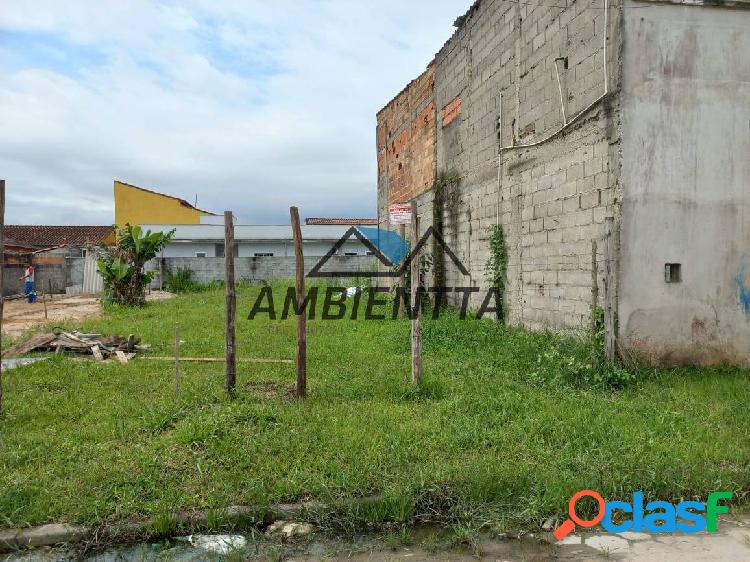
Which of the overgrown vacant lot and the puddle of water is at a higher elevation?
the overgrown vacant lot

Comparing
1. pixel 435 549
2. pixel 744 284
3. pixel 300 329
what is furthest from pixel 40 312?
pixel 744 284

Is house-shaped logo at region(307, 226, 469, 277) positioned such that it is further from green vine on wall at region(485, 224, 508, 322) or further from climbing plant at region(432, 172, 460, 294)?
green vine on wall at region(485, 224, 508, 322)

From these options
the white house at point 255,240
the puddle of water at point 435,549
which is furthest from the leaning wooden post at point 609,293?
the white house at point 255,240

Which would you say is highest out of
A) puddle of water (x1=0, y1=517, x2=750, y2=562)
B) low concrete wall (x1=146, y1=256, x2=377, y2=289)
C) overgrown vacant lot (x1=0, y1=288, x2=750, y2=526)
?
low concrete wall (x1=146, y1=256, x2=377, y2=289)

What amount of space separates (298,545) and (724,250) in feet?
21.0

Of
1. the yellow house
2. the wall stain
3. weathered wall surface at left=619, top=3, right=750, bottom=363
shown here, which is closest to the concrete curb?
weathered wall surface at left=619, top=3, right=750, bottom=363

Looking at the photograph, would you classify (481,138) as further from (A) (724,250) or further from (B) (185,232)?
(B) (185,232)

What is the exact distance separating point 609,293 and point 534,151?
3253 millimetres

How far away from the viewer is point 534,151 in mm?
8773

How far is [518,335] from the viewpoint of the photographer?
888cm

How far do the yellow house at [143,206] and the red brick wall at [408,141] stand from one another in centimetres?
2104

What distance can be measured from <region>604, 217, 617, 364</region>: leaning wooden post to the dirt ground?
10.4 meters

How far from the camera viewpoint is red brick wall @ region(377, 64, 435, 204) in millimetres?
13930

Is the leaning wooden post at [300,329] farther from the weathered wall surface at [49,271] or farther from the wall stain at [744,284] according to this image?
the weathered wall surface at [49,271]
